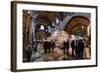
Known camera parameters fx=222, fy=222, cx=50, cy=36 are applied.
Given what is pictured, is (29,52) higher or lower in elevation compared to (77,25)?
lower

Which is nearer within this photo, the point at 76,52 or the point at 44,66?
the point at 44,66

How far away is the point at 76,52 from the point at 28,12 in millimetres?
626

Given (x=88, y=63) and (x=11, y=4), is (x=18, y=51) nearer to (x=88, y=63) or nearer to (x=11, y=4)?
(x=11, y=4)

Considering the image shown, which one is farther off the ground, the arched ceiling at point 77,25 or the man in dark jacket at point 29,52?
the arched ceiling at point 77,25

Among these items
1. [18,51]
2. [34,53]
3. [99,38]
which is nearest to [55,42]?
[34,53]

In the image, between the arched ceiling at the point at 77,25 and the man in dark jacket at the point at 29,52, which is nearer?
the man in dark jacket at the point at 29,52

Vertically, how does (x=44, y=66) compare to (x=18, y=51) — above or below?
below

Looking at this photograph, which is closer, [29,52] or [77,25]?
[29,52]

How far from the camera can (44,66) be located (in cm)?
204

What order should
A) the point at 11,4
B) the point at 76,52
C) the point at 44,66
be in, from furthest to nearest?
the point at 76,52
the point at 44,66
the point at 11,4

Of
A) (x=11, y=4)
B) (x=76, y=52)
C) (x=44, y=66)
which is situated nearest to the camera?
(x=11, y=4)

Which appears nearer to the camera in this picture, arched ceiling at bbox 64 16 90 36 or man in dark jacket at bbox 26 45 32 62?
man in dark jacket at bbox 26 45 32 62

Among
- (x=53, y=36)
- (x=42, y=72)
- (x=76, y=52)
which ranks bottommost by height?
(x=42, y=72)

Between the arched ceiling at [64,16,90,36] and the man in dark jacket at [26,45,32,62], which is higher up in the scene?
the arched ceiling at [64,16,90,36]
